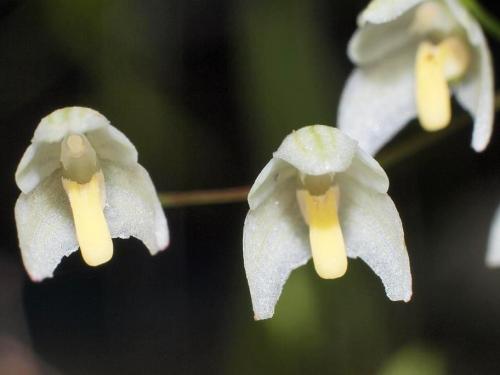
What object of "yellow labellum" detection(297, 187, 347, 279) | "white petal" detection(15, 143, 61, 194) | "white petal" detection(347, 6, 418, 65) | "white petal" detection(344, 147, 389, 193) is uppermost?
"white petal" detection(347, 6, 418, 65)

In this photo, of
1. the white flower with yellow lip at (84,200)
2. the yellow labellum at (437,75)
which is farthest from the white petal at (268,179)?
the yellow labellum at (437,75)

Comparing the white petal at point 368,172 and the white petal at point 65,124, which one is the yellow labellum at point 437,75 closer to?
the white petal at point 368,172

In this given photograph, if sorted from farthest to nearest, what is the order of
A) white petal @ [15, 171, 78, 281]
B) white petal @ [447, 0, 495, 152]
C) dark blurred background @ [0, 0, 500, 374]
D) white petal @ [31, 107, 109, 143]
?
dark blurred background @ [0, 0, 500, 374], white petal @ [447, 0, 495, 152], white petal @ [15, 171, 78, 281], white petal @ [31, 107, 109, 143]

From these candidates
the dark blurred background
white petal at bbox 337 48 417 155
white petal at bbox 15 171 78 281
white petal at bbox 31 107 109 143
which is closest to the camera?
white petal at bbox 31 107 109 143

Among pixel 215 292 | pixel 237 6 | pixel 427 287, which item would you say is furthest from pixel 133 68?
pixel 427 287

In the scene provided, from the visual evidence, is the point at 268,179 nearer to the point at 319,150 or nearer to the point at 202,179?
the point at 319,150

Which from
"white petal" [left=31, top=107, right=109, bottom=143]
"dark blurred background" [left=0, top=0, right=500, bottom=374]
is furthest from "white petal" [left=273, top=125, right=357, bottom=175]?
"dark blurred background" [left=0, top=0, right=500, bottom=374]

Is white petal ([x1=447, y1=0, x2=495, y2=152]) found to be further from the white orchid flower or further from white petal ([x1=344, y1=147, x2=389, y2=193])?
white petal ([x1=344, y1=147, x2=389, y2=193])

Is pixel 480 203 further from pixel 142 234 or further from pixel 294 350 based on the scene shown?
pixel 142 234
